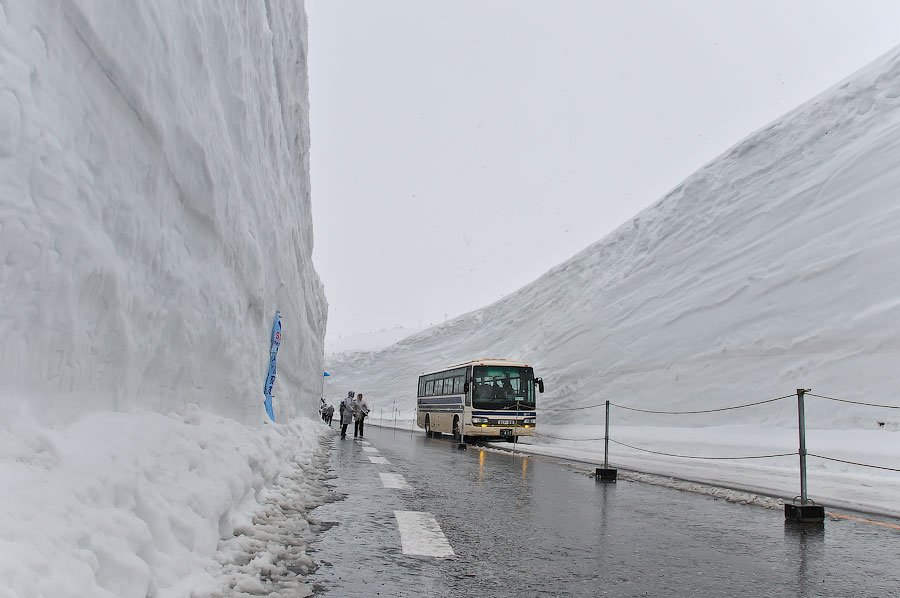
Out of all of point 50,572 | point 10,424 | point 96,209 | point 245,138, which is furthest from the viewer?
point 245,138

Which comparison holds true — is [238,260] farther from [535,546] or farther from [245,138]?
[535,546]

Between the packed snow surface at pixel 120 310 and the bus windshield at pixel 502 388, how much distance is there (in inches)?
643

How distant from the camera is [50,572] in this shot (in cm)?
246

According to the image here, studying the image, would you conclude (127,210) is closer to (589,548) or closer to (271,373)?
(589,548)

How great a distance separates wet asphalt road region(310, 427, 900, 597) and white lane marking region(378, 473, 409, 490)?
0.59ft

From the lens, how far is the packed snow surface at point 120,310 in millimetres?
2963

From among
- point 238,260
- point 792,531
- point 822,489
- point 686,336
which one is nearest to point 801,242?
point 686,336

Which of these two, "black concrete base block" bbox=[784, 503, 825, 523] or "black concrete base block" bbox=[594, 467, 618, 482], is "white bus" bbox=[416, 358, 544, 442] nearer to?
"black concrete base block" bbox=[594, 467, 618, 482]

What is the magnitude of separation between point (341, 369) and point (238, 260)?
3154 inches

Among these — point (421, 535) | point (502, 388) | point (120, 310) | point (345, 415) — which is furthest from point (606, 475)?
point (502, 388)

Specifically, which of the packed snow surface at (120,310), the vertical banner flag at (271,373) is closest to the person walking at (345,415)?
the vertical banner flag at (271,373)

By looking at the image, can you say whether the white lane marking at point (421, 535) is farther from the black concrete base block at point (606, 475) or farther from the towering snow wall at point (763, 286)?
the towering snow wall at point (763, 286)

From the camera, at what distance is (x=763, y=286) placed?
1067 inches

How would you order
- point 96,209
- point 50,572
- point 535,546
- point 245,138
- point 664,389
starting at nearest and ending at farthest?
point 50,572 < point 96,209 < point 535,546 < point 245,138 < point 664,389
